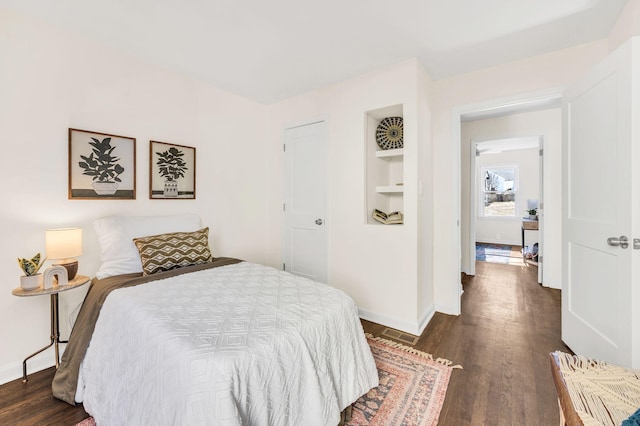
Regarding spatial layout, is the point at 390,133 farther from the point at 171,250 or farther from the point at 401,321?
the point at 171,250

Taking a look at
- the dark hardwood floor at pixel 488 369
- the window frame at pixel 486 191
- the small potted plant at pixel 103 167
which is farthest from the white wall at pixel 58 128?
the window frame at pixel 486 191

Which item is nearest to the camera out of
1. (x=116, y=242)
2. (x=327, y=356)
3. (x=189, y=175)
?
(x=327, y=356)

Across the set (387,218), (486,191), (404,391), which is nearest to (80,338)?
(404,391)

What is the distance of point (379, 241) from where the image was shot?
2801 mm

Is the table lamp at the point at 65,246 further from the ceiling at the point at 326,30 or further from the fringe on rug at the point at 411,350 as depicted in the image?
the fringe on rug at the point at 411,350

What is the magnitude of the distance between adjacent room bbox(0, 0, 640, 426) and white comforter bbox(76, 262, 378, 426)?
1 centimetres

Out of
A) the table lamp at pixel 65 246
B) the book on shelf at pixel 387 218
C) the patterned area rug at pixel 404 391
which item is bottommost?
the patterned area rug at pixel 404 391

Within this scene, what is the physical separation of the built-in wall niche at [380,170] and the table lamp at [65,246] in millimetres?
2404

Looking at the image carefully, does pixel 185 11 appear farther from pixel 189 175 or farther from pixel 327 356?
pixel 327 356

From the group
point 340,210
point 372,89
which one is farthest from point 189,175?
point 372,89

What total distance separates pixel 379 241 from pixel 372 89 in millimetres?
1516

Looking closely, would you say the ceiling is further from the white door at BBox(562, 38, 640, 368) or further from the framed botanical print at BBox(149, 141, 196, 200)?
the framed botanical print at BBox(149, 141, 196, 200)

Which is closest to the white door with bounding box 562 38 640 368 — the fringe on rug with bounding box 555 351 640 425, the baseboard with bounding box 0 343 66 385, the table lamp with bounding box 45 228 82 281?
the fringe on rug with bounding box 555 351 640 425

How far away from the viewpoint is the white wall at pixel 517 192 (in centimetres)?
698
